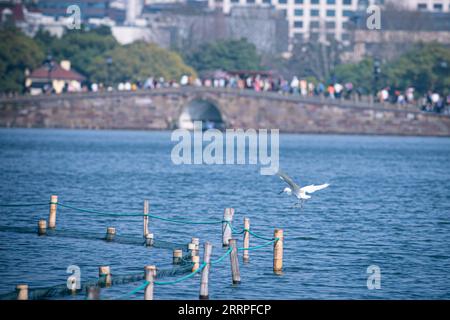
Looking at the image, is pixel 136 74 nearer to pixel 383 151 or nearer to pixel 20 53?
pixel 20 53

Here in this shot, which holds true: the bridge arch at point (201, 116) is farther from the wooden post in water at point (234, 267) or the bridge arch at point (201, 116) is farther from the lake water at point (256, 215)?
the wooden post in water at point (234, 267)

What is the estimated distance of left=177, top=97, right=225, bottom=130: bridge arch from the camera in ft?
364

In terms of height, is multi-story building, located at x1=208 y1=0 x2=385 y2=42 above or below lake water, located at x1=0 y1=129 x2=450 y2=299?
above

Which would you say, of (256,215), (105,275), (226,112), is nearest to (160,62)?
(226,112)

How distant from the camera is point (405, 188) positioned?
181 ft

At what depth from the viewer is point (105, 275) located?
81.0 ft

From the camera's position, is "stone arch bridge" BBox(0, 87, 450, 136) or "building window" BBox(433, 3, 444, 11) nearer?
"stone arch bridge" BBox(0, 87, 450, 136)

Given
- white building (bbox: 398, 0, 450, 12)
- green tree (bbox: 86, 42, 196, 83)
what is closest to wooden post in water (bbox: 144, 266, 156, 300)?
green tree (bbox: 86, 42, 196, 83)

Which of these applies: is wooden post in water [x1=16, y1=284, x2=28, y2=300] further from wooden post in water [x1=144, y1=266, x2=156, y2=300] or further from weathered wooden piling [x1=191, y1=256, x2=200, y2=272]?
weathered wooden piling [x1=191, y1=256, x2=200, y2=272]

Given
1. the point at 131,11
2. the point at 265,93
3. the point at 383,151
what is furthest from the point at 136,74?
the point at 131,11

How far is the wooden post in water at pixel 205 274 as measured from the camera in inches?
931

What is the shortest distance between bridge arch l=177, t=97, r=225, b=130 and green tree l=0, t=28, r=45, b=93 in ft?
45.7

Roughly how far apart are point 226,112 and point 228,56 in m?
22.4

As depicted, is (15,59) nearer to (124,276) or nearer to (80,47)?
(80,47)
